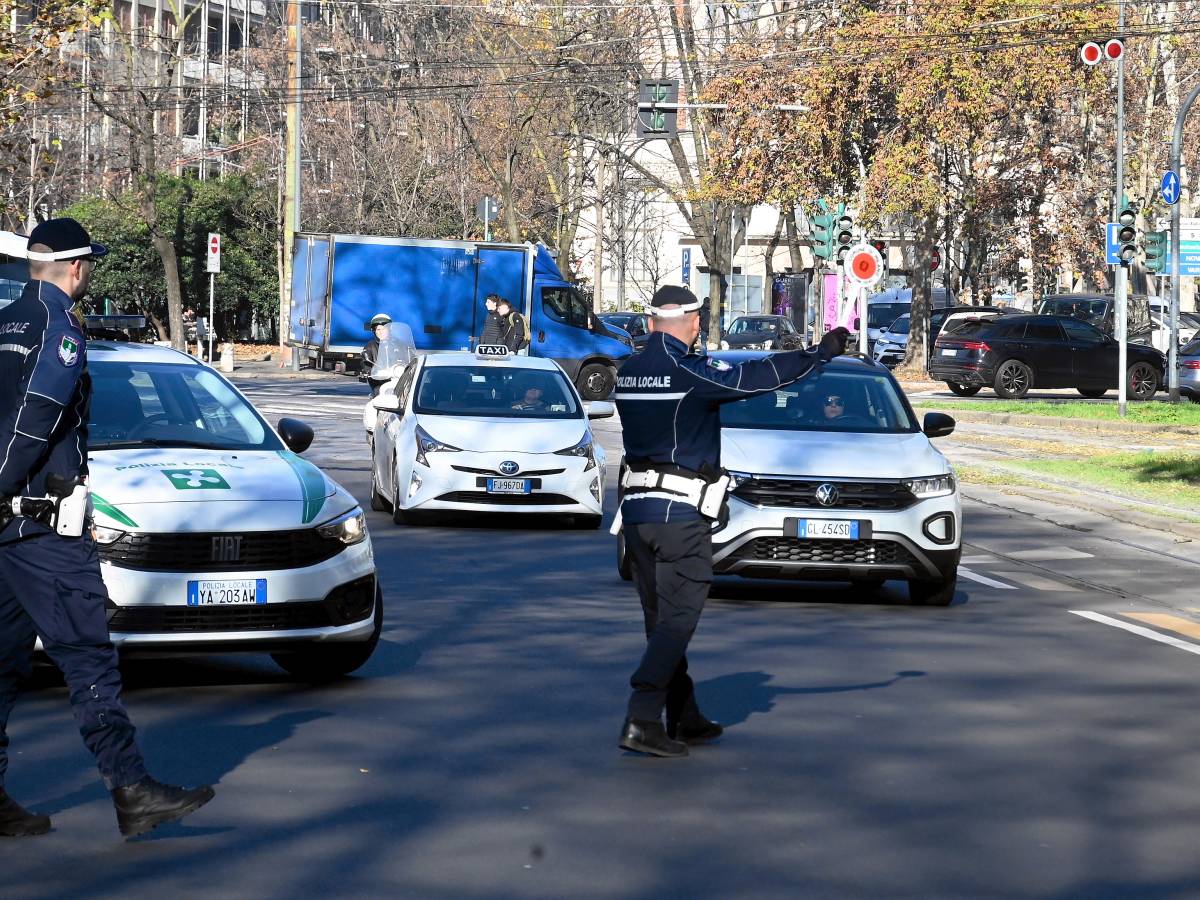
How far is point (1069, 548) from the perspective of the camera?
1672cm

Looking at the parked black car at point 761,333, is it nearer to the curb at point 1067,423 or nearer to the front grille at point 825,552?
the curb at point 1067,423

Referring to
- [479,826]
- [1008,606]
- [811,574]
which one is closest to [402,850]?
[479,826]

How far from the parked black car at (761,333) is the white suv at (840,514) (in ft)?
138

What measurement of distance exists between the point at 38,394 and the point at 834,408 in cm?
840

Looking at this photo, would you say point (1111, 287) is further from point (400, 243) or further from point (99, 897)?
point (99, 897)

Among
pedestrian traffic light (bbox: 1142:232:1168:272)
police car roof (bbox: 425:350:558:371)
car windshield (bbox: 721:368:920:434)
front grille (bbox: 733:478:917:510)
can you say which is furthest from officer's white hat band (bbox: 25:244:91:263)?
pedestrian traffic light (bbox: 1142:232:1168:272)

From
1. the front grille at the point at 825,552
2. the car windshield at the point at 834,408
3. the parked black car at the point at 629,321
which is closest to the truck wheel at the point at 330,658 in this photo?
the front grille at the point at 825,552

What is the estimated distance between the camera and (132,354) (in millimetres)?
10172

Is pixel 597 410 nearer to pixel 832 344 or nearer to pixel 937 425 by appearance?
pixel 937 425

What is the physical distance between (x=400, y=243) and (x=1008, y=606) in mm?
27682

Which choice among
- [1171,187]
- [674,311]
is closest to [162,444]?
[674,311]

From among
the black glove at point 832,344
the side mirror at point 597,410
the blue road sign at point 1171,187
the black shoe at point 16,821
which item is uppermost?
the blue road sign at point 1171,187

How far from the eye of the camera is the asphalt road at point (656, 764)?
19.7ft

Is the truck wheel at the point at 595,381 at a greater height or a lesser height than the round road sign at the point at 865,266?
lesser
